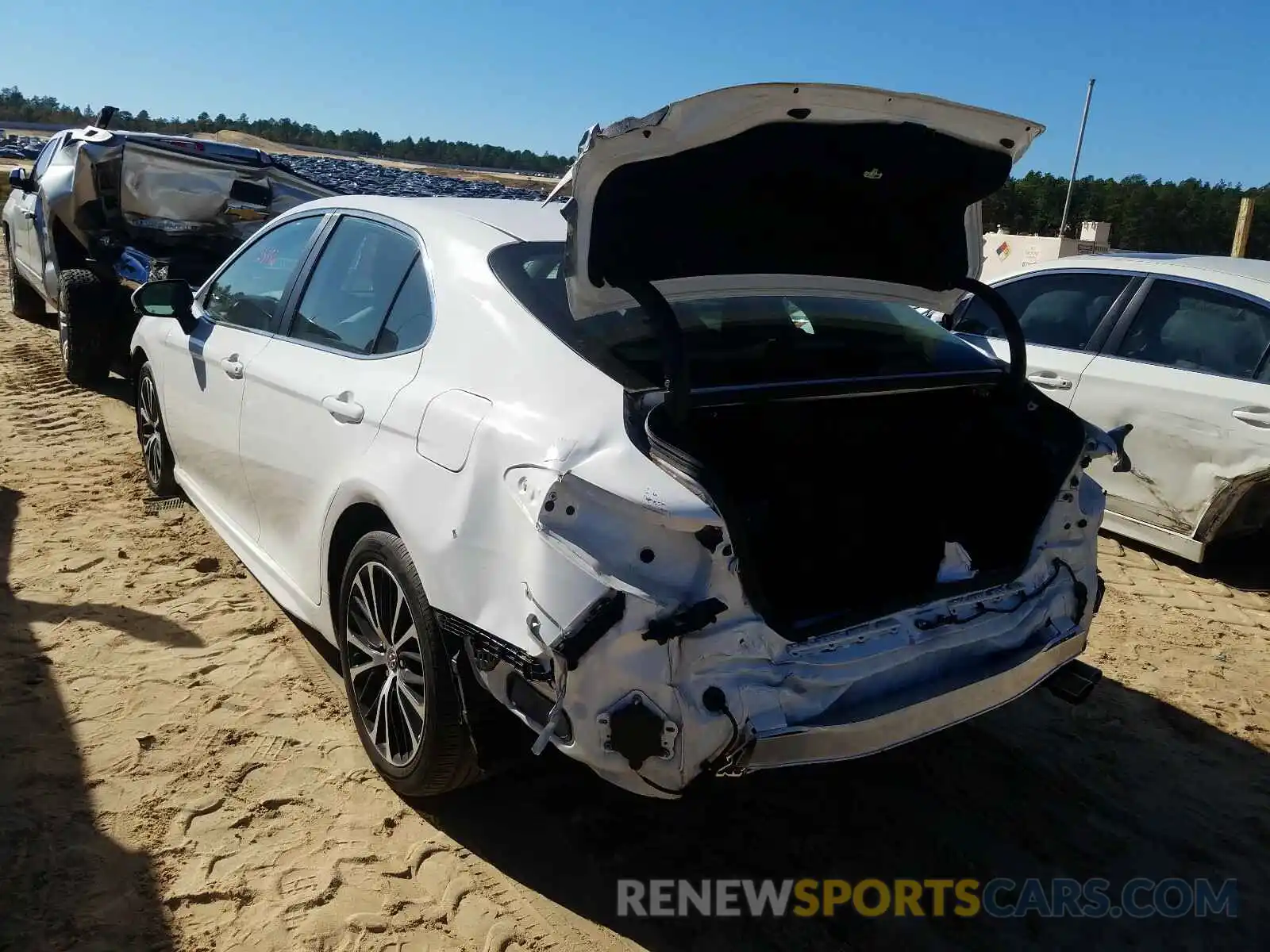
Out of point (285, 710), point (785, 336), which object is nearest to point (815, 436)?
point (785, 336)

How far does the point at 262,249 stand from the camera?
4.01m

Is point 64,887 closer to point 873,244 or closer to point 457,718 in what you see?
→ point 457,718

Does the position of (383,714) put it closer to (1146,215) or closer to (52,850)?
(52,850)

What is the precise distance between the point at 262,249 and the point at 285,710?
1.94 meters

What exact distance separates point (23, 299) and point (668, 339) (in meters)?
10.9

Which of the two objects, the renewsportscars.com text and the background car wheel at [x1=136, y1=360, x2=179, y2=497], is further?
the background car wheel at [x1=136, y1=360, x2=179, y2=497]

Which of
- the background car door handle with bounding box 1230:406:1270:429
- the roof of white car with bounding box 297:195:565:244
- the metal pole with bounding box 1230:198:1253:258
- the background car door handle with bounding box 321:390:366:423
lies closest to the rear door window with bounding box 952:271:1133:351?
the background car door handle with bounding box 1230:406:1270:429

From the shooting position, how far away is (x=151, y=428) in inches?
198

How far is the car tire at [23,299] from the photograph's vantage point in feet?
34.2

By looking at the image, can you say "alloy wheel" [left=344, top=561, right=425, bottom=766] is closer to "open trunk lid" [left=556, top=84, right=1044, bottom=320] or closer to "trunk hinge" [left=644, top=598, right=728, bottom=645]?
"trunk hinge" [left=644, top=598, right=728, bottom=645]

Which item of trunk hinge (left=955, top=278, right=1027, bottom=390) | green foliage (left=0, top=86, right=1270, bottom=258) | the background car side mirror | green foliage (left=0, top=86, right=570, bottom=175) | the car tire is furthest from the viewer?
green foliage (left=0, top=86, right=570, bottom=175)

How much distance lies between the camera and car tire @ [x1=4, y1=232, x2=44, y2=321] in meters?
10.4

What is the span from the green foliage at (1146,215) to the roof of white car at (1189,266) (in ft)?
101

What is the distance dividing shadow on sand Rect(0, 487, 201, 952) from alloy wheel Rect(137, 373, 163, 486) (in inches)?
63.1
